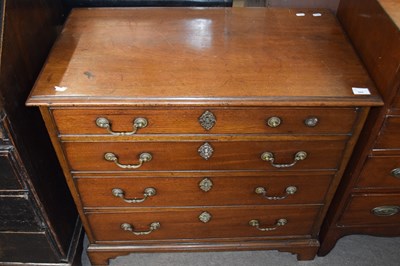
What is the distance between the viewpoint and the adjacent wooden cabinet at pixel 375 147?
1.12 meters

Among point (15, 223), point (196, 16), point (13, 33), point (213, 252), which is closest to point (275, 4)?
point (196, 16)

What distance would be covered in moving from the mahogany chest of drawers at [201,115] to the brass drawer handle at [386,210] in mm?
204

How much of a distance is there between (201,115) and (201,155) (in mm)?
168

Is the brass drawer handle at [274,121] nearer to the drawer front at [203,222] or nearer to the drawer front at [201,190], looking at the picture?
the drawer front at [201,190]

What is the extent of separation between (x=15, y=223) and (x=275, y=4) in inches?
49.6

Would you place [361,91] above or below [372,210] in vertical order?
above

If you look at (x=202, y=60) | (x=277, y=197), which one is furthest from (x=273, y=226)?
(x=202, y=60)

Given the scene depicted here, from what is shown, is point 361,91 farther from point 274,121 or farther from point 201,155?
point 201,155

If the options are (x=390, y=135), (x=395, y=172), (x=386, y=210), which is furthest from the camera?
(x=386, y=210)

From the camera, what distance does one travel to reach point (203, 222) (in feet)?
4.98

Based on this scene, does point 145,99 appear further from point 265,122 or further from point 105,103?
point 265,122

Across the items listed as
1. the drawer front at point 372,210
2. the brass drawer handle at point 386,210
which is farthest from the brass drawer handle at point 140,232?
the brass drawer handle at point 386,210

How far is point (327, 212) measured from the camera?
1635 millimetres

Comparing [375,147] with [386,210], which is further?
[386,210]
